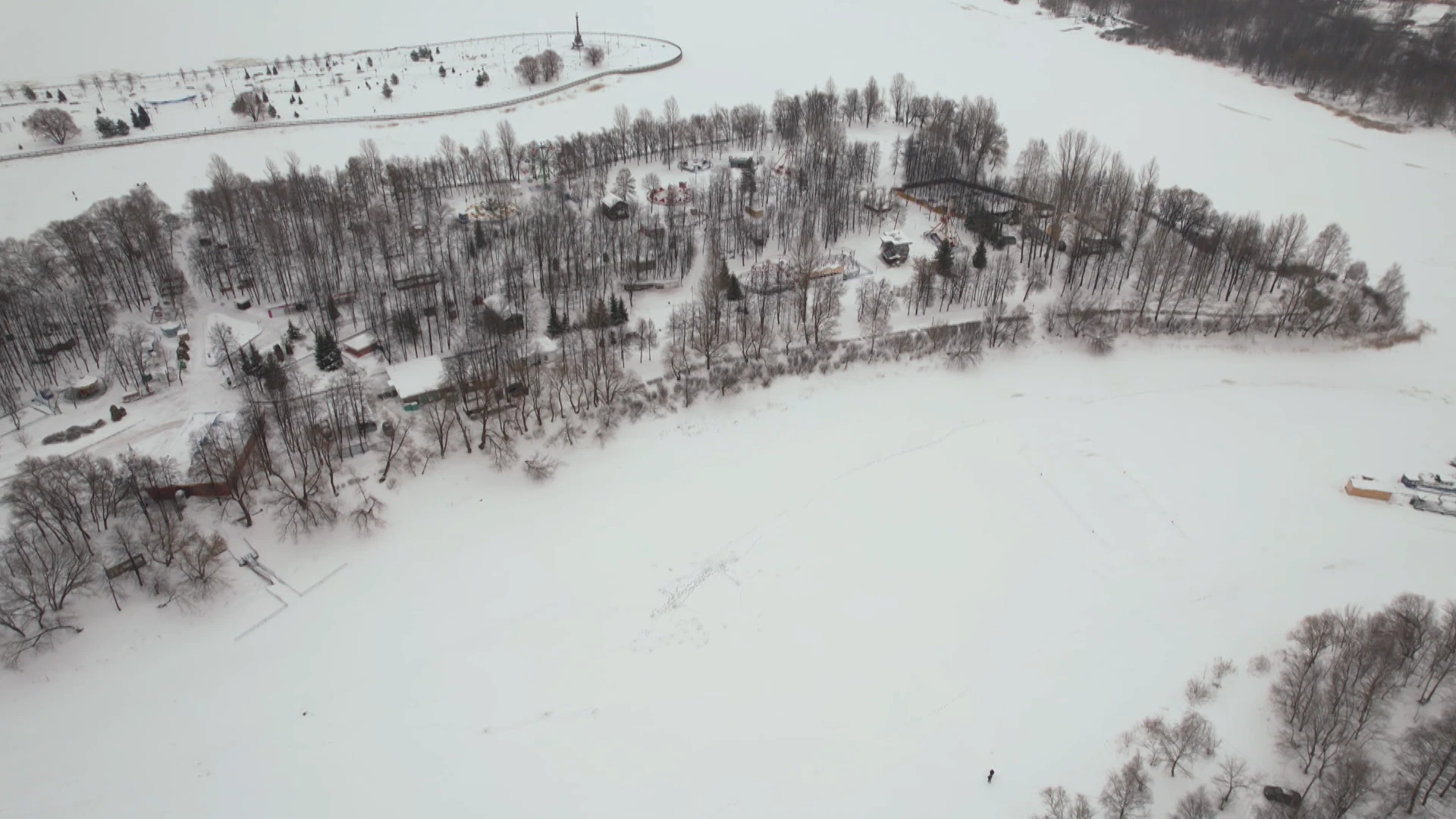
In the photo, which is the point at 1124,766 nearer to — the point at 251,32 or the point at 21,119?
the point at 21,119

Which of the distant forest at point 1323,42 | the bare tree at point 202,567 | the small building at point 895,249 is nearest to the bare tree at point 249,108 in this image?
the bare tree at point 202,567

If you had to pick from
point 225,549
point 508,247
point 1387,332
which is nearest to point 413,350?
point 508,247

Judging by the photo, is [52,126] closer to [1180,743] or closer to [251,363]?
[251,363]

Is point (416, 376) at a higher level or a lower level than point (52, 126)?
lower

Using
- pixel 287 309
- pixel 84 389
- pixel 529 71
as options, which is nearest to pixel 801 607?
pixel 287 309

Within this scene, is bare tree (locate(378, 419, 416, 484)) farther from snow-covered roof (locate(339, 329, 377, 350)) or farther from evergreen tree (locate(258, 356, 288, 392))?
snow-covered roof (locate(339, 329, 377, 350))

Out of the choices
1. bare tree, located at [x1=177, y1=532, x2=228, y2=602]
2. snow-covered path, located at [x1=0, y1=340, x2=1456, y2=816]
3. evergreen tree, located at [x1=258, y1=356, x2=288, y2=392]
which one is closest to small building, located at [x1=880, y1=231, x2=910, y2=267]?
snow-covered path, located at [x1=0, y1=340, x2=1456, y2=816]

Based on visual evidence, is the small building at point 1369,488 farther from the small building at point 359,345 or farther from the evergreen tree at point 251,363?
the evergreen tree at point 251,363
